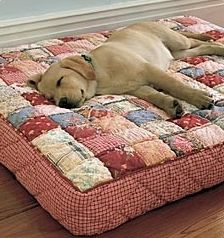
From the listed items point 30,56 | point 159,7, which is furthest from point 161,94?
point 159,7

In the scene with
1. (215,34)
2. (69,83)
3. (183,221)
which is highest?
(69,83)

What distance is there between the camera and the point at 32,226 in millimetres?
1667

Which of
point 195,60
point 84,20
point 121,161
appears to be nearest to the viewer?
point 121,161

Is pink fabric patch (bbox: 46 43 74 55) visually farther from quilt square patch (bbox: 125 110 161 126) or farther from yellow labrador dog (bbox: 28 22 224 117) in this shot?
quilt square patch (bbox: 125 110 161 126)

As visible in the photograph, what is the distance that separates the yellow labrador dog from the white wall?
0.61m

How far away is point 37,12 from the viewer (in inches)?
110

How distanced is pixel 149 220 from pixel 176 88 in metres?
0.61

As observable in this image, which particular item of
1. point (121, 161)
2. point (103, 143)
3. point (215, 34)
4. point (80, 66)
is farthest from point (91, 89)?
point (215, 34)

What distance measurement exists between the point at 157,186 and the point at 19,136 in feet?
1.65

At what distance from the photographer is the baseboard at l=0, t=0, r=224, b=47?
273 cm

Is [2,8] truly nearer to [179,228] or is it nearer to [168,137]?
[168,137]

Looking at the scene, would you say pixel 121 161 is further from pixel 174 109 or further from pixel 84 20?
pixel 84 20

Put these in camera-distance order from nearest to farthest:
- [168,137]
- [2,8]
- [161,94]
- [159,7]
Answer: [168,137] → [161,94] → [2,8] → [159,7]

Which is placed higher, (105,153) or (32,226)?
(105,153)
